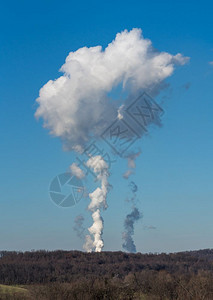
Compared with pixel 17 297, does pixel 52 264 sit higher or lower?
higher

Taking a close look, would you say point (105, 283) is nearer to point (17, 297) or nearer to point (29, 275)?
point (17, 297)

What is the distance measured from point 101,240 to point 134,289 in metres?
73.6

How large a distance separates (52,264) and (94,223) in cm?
6430

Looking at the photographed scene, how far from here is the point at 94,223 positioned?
125250 millimetres

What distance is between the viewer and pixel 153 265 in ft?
625

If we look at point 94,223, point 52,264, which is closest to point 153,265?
point 52,264

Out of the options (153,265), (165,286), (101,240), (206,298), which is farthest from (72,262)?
(206,298)

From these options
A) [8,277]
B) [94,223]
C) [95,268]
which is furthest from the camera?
[95,268]

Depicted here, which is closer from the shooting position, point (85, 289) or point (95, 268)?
point (85, 289)

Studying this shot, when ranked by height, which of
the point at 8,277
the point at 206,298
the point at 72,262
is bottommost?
the point at 206,298

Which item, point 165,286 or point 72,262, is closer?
point 165,286

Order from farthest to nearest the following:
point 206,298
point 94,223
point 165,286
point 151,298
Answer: point 94,223, point 165,286, point 151,298, point 206,298

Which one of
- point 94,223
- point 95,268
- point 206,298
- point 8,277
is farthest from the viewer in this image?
point 95,268

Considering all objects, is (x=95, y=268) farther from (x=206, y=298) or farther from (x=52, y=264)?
(x=206, y=298)
